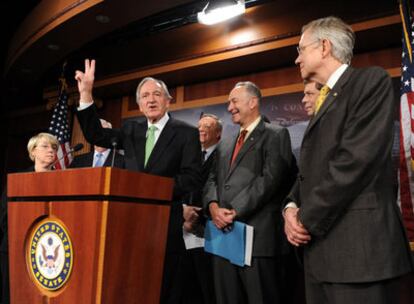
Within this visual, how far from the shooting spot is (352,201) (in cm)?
134

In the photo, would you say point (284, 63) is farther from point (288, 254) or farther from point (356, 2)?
point (288, 254)

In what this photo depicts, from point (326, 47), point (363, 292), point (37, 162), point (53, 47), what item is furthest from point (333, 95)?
point (53, 47)

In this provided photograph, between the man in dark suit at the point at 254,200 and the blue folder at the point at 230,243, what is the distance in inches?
1.7

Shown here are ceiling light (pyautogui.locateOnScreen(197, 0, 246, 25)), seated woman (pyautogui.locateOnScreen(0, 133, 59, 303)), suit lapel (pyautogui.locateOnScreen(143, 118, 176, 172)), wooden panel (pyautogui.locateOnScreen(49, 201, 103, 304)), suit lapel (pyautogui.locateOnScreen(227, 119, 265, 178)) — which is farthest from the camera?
ceiling light (pyautogui.locateOnScreen(197, 0, 246, 25))

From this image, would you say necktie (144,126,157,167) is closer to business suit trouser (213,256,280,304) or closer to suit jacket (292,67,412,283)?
business suit trouser (213,256,280,304)

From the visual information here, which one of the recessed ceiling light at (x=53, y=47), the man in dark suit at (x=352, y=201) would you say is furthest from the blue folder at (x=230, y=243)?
the recessed ceiling light at (x=53, y=47)

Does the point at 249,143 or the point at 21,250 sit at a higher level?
the point at 249,143

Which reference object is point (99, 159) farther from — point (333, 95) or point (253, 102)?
point (333, 95)

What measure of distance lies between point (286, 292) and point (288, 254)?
0.71 ft

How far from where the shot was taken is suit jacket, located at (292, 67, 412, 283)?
4.20 ft

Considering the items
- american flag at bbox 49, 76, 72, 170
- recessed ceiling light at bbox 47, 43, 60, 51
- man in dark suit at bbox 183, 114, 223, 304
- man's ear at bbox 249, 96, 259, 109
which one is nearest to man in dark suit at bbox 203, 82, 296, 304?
man's ear at bbox 249, 96, 259, 109

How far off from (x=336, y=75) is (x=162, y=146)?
908mm

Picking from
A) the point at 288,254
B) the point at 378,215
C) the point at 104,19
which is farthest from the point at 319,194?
the point at 104,19

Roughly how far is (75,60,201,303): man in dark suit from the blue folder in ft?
1.22
